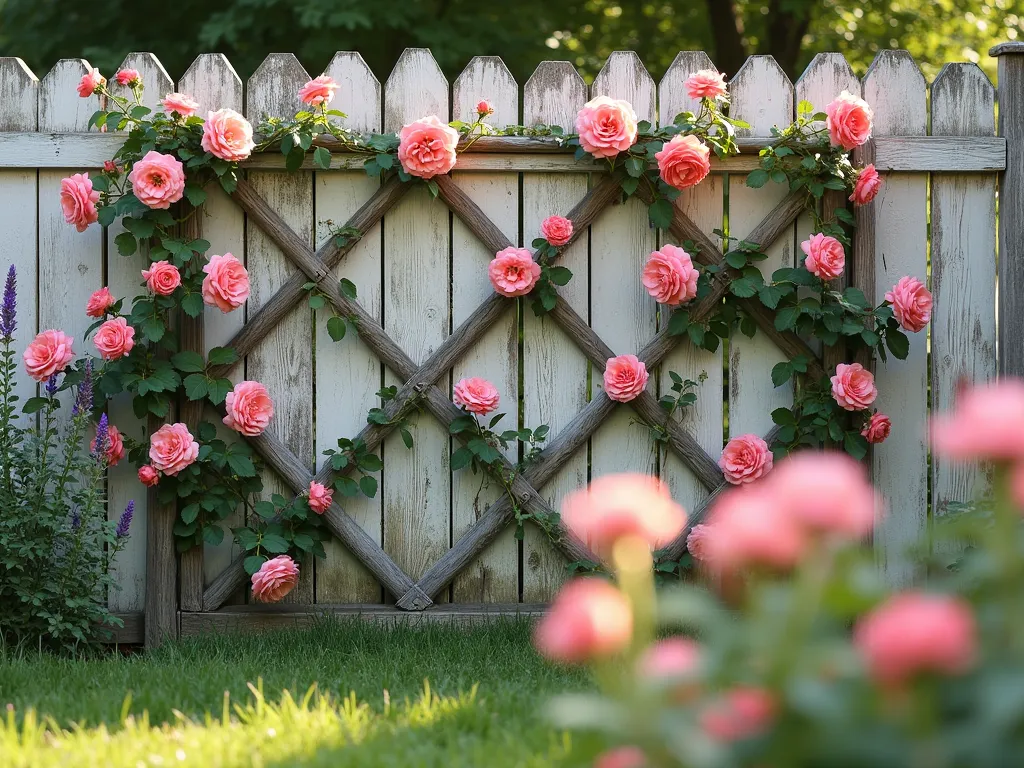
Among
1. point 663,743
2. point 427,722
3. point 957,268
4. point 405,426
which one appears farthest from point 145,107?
point 663,743

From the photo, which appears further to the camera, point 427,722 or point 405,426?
point 405,426

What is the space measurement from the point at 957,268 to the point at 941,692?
108 inches

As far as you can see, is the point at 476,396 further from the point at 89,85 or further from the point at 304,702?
the point at 89,85

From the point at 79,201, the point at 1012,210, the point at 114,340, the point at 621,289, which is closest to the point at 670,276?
the point at 621,289

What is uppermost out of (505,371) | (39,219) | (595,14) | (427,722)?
(595,14)

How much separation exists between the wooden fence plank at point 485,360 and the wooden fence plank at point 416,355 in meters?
0.05

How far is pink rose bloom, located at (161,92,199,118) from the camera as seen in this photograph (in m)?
3.21

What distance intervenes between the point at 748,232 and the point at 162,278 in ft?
6.14

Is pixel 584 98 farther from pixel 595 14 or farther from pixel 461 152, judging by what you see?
pixel 595 14

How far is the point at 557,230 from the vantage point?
3311 mm

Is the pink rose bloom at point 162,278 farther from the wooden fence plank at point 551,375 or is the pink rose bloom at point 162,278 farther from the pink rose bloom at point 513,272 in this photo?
the wooden fence plank at point 551,375

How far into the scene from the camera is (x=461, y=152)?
11.2 feet

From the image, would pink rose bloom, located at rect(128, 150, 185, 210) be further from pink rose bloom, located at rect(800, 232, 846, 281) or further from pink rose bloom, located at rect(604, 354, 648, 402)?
pink rose bloom, located at rect(800, 232, 846, 281)

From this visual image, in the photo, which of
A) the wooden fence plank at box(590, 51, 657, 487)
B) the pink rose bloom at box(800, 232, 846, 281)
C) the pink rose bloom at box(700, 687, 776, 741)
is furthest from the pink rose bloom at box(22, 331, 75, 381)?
the pink rose bloom at box(700, 687, 776, 741)
